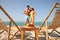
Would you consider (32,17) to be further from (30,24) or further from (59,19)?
(59,19)

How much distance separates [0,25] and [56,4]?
2.59 metres

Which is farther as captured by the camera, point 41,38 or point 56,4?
point 41,38

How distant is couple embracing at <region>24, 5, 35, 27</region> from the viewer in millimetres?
5554

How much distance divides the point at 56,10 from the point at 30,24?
1.32 meters

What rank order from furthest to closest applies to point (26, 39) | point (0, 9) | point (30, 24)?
point (26, 39)
point (30, 24)
point (0, 9)

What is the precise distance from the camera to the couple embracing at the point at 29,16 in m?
5.55

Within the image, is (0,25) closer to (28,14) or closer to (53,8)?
(28,14)

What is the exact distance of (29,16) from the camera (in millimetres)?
5691

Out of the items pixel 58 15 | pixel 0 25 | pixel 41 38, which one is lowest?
pixel 41 38

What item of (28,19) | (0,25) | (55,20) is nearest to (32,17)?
(28,19)

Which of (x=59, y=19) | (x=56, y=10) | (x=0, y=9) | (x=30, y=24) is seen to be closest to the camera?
(x=0, y=9)

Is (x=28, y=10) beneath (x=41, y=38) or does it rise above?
above

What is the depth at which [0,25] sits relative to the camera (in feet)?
19.0

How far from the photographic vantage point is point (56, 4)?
4184mm
